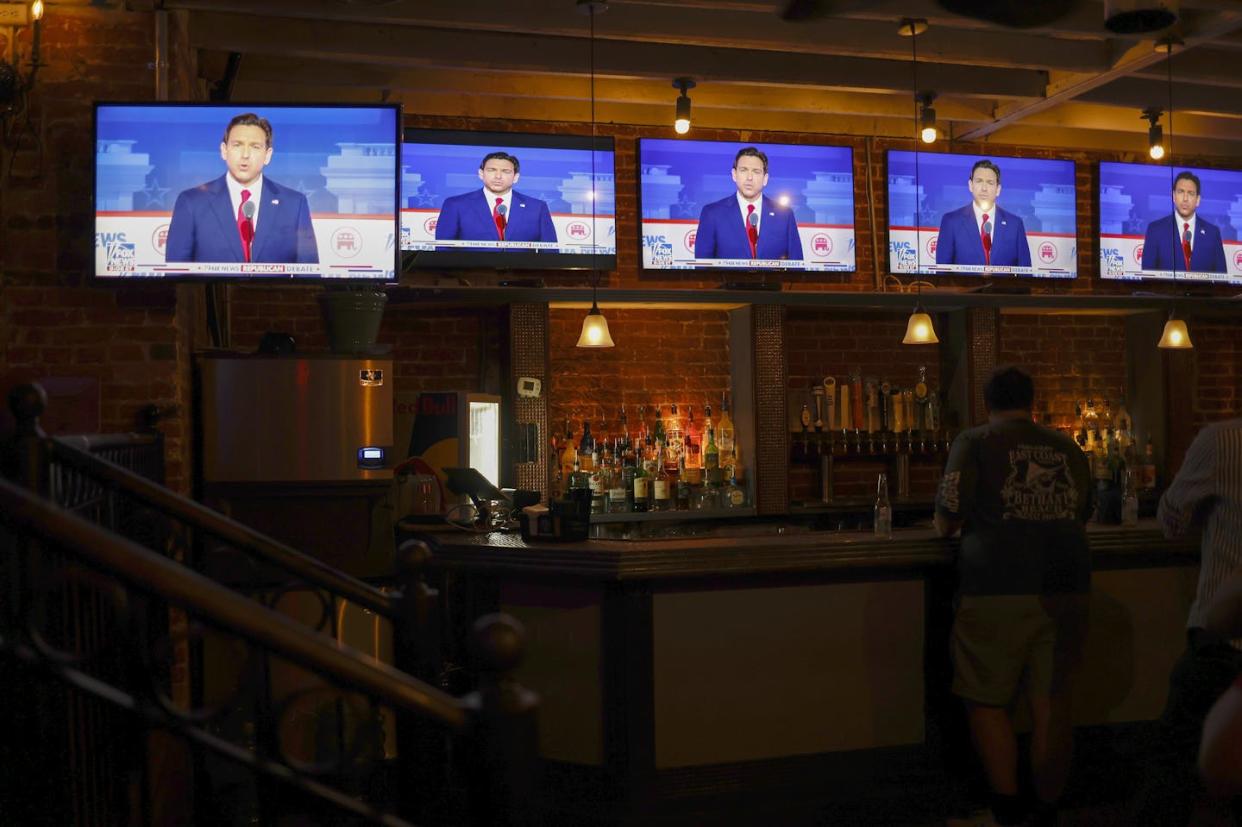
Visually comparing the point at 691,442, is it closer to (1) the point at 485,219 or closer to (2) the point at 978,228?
(1) the point at 485,219

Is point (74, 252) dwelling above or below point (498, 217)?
below

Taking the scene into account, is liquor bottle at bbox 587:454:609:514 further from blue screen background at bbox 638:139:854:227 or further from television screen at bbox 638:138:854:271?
blue screen background at bbox 638:139:854:227

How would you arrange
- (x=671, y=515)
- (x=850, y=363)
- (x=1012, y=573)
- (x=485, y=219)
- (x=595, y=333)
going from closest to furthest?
(x=1012, y=573) → (x=595, y=333) → (x=485, y=219) → (x=671, y=515) → (x=850, y=363)

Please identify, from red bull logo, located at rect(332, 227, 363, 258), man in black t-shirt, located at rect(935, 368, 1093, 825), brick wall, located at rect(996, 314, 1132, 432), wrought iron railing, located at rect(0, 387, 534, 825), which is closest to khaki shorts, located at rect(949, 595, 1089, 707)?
man in black t-shirt, located at rect(935, 368, 1093, 825)

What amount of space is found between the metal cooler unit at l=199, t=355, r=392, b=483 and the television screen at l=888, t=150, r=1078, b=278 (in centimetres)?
342

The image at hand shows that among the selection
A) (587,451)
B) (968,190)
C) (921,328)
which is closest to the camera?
(921,328)

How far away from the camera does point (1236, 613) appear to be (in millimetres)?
2180

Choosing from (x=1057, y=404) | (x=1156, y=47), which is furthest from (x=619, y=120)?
(x=1057, y=404)

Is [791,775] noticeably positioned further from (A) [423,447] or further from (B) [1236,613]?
(A) [423,447]

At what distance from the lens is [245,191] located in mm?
4652

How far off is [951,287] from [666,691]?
165 inches

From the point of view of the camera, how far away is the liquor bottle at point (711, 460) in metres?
6.73

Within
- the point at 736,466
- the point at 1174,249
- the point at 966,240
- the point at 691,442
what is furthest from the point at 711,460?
the point at 1174,249

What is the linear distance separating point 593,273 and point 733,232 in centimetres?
84
